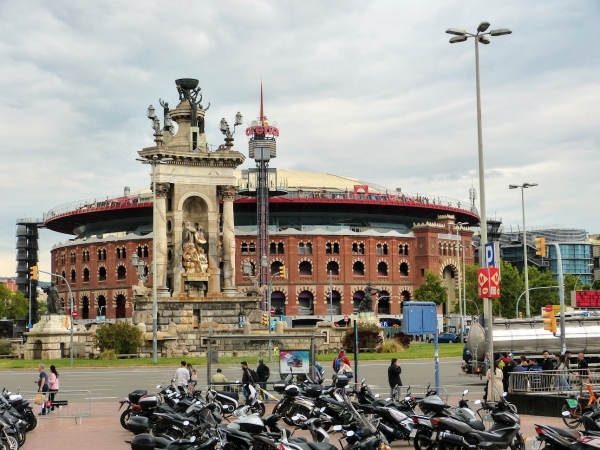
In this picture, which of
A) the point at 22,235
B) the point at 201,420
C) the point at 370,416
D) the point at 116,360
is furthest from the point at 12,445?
the point at 22,235

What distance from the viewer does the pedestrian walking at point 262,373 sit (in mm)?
30744

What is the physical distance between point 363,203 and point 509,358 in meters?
91.5

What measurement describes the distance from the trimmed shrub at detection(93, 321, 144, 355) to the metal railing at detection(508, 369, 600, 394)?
120 feet

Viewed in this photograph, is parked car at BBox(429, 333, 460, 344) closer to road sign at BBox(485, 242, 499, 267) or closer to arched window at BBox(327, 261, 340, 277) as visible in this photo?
arched window at BBox(327, 261, 340, 277)

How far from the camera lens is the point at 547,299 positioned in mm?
105312

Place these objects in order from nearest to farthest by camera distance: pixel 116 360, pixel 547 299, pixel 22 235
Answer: pixel 116 360 < pixel 547 299 < pixel 22 235

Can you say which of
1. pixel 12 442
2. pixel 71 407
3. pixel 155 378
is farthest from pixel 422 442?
pixel 155 378

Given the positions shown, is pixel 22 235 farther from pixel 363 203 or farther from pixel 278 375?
pixel 278 375

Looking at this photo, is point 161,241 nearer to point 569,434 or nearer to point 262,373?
point 262,373

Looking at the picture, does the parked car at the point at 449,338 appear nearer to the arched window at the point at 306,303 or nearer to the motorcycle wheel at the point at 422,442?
the arched window at the point at 306,303

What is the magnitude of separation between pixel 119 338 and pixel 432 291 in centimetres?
6000

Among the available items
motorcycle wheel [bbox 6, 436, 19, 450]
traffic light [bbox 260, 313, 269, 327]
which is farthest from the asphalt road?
traffic light [bbox 260, 313, 269, 327]

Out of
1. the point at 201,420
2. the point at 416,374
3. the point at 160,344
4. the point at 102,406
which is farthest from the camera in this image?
the point at 160,344

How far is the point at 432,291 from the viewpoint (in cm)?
11438
